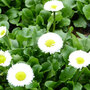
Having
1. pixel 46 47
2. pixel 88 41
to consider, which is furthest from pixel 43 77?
pixel 88 41

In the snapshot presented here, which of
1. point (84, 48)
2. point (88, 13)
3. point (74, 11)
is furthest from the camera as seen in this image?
point (74, 11)

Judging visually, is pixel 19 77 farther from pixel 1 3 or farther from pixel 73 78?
pixel 1 3

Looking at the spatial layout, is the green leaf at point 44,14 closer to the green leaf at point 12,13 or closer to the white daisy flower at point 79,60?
the green leaf at point 12,13

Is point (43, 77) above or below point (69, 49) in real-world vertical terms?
below

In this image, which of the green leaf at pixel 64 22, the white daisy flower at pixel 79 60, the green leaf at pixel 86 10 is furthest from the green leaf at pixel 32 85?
the green leaf at pixel 86 10

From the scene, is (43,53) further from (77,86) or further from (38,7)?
(38,7)

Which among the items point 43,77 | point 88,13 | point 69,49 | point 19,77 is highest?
point 88,13

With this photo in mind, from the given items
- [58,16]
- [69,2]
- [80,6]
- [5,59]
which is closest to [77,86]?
[5,59]

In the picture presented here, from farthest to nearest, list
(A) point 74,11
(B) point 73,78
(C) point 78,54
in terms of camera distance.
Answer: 1. (A) point 74,11
2. (B) point 73,78
3. (C) point 78,54

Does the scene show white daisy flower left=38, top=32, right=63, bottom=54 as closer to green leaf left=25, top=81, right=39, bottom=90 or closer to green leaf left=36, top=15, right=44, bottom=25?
green leaf left=25, top=81, right=39, bottom=90
